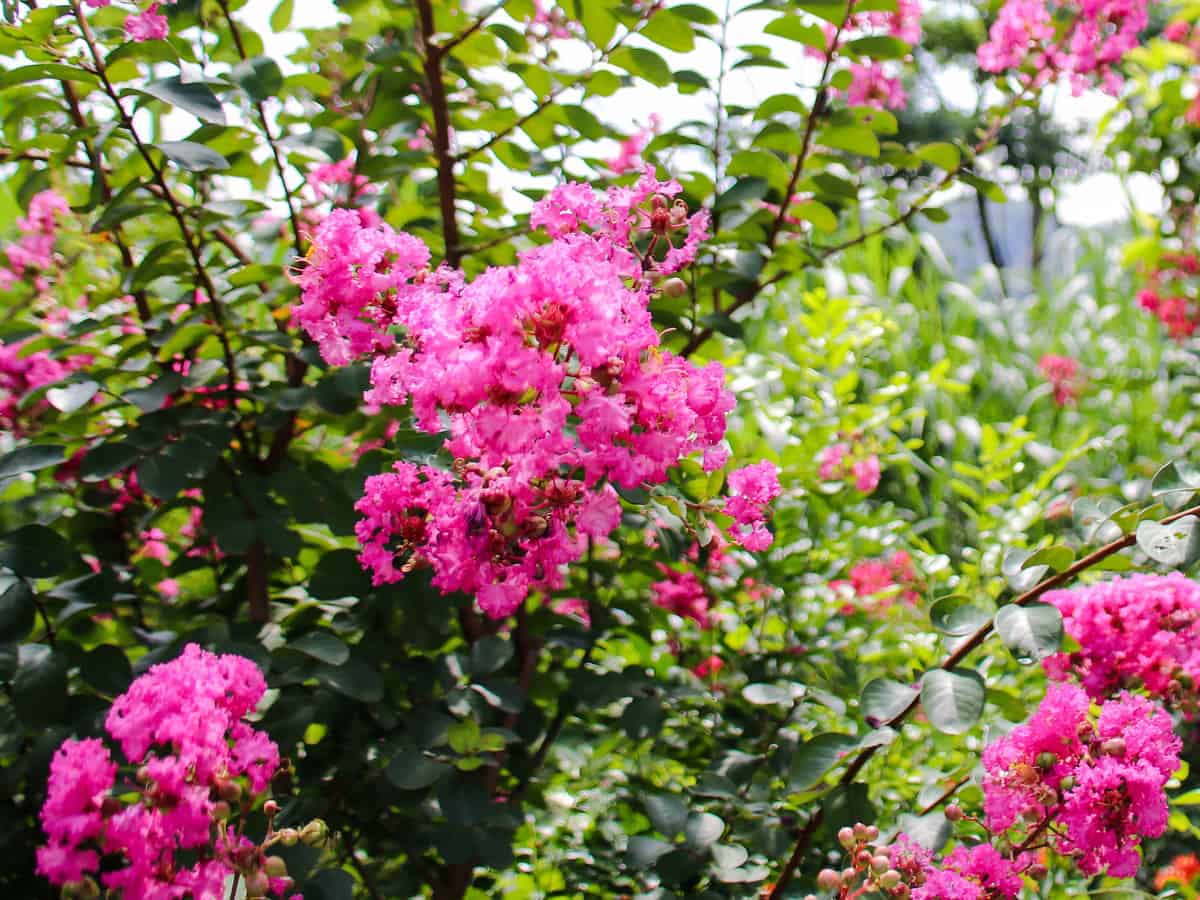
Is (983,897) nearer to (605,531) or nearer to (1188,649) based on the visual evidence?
(1188,649)

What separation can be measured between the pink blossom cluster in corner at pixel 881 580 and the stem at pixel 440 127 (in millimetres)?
961

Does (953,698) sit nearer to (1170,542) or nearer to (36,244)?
(1170,542)

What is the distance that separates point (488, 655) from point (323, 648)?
0.68ft

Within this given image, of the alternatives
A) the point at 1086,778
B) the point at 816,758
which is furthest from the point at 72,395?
the point at 1086,778

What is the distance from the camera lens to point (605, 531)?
0.79 meters

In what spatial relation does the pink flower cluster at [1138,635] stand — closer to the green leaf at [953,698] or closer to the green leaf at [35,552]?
the green leaf at [953,698]

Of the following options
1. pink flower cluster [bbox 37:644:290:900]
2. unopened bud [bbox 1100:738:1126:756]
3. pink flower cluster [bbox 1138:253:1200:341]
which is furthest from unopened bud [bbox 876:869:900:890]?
pink flower cluster [bbox 1138:253:1200:341]

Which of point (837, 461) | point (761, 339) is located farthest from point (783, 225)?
point (761, 339)

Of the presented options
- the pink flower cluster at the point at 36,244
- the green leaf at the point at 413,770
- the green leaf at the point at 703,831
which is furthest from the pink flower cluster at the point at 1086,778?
the pink flower cluster at the point at 36,244

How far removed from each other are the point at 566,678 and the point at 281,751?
0.56 m

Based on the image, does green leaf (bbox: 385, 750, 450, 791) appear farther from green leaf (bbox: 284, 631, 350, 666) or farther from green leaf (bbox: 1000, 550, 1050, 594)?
green leaf (bbox: 1000, 550, 1050, 594)

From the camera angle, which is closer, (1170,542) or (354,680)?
(1170,542)

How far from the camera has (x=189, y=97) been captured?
1.05 metres

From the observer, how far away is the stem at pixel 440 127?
1.23 m
